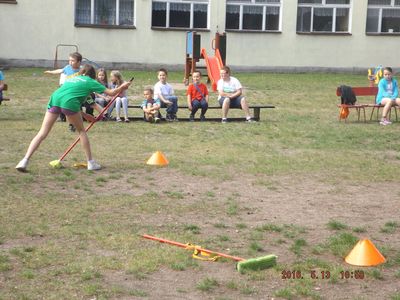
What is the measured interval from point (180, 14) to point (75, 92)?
22.9 metres

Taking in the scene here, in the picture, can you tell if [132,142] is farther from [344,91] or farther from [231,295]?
[231,295]

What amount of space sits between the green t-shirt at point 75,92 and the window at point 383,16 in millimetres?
25595

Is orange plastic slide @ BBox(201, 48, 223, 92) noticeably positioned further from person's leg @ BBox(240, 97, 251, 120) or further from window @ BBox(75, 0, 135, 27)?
window @ BBox(75, 0, 135, 27)

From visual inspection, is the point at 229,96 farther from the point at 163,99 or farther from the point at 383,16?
the point at 383,16

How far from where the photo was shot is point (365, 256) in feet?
21.6

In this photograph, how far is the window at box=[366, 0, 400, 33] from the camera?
3419 centimetres

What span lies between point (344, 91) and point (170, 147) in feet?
19.2

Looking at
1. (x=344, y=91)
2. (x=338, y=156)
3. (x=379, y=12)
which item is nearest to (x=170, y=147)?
(x=338, y=156)

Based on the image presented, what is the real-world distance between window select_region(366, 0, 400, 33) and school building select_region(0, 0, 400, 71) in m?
0.04

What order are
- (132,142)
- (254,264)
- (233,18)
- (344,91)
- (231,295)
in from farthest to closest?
1. (233,18)
2. (344,91)
3. (132,142)
4. (254,264)
5. (231,295)

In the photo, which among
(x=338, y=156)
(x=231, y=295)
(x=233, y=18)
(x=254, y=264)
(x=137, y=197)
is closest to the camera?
(x=231, y=295)

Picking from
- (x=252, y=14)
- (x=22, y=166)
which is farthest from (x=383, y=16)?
(x=22, y=166)

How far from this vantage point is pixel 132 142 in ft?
44.0

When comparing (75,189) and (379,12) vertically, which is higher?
(379,12)
